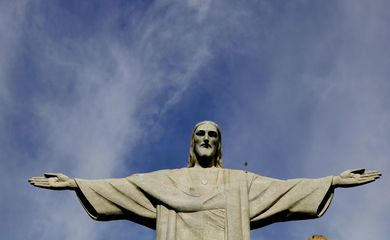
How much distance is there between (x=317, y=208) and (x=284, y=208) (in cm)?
70

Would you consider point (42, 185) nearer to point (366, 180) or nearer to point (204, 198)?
point (204, 198)

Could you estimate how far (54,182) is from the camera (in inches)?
680

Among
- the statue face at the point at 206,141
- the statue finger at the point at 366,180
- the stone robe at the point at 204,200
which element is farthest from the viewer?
the statue face at the point at 206,141

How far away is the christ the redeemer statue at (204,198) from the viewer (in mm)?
16734

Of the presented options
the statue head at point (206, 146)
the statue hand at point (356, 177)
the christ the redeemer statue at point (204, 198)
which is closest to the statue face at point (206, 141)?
the statue head at point (206, 146)

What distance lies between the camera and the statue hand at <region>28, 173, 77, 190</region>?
56.5 feet

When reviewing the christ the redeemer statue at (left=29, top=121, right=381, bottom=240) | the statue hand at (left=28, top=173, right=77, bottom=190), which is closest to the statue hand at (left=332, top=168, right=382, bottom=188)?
the christ the redeemer statue at (left=29, top=121, right=381, bottom=240)

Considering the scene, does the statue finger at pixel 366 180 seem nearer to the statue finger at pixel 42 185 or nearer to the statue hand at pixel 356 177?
the statue hand at pixel 356 177

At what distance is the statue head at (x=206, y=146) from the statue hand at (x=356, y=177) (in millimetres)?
2794

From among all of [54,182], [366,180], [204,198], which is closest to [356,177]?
[366,180]

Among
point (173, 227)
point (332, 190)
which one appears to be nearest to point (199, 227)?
point (173, 227)

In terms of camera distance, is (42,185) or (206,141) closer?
(42,185)

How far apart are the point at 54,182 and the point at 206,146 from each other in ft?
11.4

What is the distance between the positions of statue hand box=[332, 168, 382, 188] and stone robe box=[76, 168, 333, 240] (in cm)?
27
